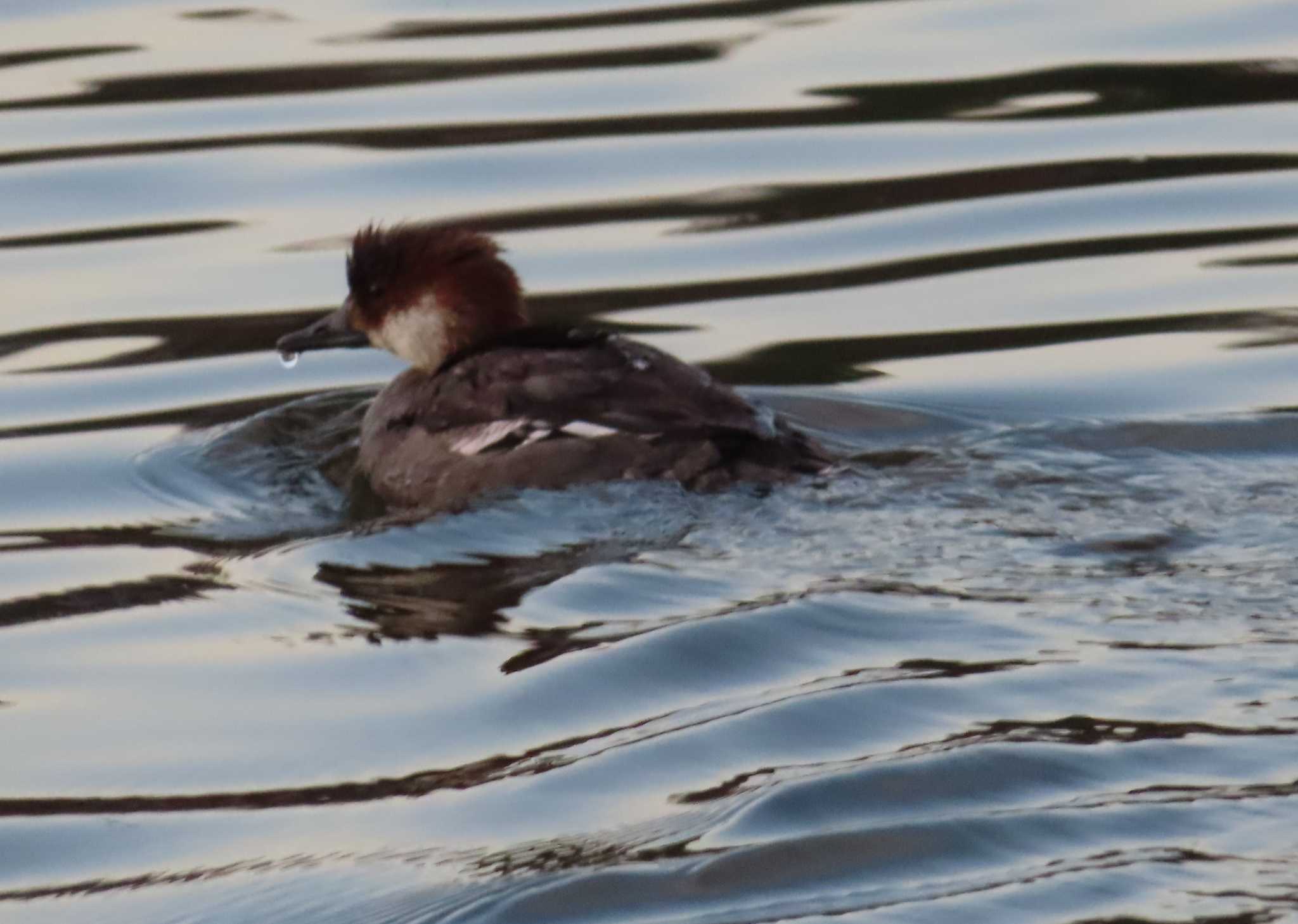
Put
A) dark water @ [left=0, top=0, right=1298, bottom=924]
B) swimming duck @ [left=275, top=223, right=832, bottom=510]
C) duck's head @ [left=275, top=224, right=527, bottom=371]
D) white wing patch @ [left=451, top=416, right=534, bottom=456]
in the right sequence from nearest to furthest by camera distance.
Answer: dark water @ [left=0, top=0, right=1298, bottom=924]
swimming duck @ [left=275, top=223, right=832, bottom=510]
white wing patch @ [left=451, top=416, right=534, bottom=456]
duck's head @ [left=275, top=224, right=527, bottom=371]

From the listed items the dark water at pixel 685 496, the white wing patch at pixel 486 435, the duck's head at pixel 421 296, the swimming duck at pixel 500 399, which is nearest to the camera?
the dark water at pixel 685 496

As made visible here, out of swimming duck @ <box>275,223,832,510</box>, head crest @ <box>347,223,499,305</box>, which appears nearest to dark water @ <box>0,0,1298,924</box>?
swimming duck @ <box>275,223,832,510</box>

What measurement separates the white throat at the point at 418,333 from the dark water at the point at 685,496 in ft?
1.26

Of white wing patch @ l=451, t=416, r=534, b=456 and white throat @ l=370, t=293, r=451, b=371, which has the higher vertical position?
white throat @ l=370, t=293, r=451, b=371

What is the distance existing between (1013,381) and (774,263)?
1884mm

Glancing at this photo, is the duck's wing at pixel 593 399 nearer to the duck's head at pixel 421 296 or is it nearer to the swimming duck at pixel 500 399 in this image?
the swimming duck at pixel 500 399

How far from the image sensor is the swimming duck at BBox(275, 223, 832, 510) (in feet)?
26.3

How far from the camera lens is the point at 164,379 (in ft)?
32.8

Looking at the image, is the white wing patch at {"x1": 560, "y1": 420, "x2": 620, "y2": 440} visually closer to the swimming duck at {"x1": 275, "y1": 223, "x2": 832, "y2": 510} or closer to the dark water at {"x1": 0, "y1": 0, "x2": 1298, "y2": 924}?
the swimming duck at {"x1": 275, "y1": 223, "x2": 832, "y2": 510}

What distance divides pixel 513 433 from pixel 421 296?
1.22 metres

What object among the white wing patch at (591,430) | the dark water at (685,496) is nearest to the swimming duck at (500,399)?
the white wing patch at (591,430)

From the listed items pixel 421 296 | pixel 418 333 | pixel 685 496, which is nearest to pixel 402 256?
pixel 421 296

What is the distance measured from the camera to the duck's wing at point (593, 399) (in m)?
8.05

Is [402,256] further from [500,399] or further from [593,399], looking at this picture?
[593,399]
